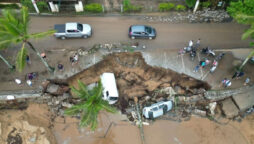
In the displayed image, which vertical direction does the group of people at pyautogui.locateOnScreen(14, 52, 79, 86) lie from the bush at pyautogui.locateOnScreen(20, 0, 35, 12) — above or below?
below

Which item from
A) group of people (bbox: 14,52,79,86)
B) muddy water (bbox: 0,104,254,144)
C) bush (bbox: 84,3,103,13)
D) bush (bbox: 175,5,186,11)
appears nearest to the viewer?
group of people (bbox: 14,52,79,86)

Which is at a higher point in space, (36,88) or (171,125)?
(36,88)

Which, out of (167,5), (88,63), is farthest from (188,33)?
(88,63)

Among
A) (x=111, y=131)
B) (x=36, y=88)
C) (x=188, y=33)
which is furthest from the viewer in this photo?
(x=188, y=33)

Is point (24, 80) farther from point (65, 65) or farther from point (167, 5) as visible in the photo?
point (167, 5)

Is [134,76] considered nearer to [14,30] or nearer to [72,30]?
Result: [72,30]

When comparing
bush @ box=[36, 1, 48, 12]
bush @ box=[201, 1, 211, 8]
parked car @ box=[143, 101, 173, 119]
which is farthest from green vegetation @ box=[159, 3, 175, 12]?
bush @ box=[36, 1, 48, 12]

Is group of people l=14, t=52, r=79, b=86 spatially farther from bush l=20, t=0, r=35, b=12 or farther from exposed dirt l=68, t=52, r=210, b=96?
bush l=20, t=0, r=35, b=12

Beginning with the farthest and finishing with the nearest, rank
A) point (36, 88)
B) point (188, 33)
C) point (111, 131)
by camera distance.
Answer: point (188, 33)
point (111, 131)
point (36, 88)
